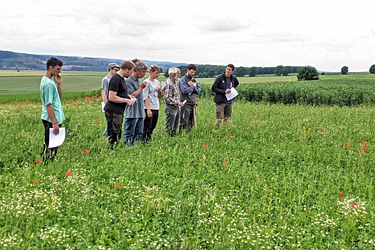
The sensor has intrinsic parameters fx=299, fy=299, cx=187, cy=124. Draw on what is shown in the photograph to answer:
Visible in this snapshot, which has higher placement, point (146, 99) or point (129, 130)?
point (146, 99)

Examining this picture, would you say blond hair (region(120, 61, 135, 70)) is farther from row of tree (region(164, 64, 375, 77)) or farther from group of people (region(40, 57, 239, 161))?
row of tree (region(164, 64, 375, 77))

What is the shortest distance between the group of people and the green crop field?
565 millimetres

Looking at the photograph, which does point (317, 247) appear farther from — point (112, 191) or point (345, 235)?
point (112, 191)

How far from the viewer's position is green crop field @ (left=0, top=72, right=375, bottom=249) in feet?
12.3

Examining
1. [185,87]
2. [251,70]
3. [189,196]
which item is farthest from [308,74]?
[189,196]

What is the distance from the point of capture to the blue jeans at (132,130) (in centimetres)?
745

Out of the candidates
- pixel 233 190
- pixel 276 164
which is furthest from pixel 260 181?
pixel 276 164

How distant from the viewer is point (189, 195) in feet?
16.2

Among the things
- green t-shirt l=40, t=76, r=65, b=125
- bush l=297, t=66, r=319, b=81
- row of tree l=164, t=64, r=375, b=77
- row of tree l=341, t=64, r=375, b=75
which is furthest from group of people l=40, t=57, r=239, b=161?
row of tree l=341, t=64, r=375, b=75

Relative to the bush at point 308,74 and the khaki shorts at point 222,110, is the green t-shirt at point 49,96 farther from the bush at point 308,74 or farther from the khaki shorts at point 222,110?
the bush at point 308,74

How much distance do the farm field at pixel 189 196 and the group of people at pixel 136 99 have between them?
0.59m

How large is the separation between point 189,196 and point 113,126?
298cm

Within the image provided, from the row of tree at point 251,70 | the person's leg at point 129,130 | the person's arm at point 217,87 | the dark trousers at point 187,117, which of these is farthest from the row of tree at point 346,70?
the person's leg at point 129,130

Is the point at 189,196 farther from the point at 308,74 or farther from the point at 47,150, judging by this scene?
the point at 308,74
